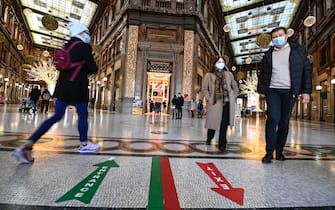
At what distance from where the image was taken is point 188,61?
527 inches

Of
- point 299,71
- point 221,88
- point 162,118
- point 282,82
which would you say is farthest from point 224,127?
point 162,118

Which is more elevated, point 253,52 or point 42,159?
point 253,52

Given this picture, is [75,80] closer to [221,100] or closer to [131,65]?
[221,100]

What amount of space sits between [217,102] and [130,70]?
11.0 meters

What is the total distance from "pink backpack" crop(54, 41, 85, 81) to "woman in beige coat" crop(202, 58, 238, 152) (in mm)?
1731

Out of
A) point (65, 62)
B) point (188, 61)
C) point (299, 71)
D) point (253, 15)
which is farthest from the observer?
point (253, 15)

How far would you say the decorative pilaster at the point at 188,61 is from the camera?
1324 centimetres

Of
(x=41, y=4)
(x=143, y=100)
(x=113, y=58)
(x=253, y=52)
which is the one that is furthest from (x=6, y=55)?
(x=253, y=52)

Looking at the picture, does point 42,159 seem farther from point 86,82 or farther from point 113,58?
point 113,58

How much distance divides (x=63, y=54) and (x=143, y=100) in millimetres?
11268

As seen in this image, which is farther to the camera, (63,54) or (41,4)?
(41,4)

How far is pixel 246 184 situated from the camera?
147cm

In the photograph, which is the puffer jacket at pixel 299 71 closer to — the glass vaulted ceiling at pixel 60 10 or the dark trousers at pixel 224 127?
the dark trousers at pixel 224 127

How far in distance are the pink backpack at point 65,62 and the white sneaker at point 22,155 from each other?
2.45ft
